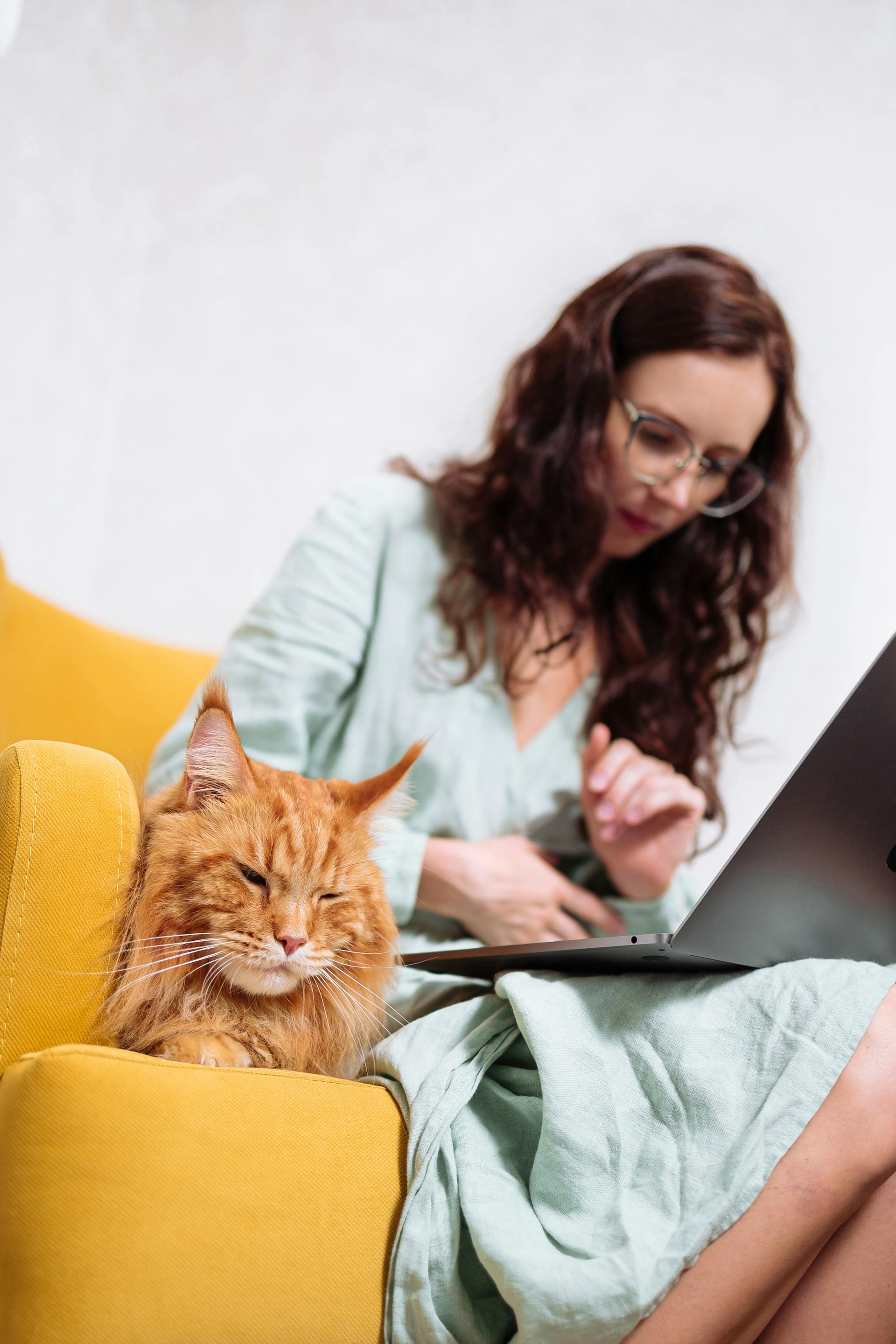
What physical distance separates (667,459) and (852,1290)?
3.49ft

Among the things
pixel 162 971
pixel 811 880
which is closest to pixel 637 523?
pixel 811 880

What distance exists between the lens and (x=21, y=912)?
0.69m

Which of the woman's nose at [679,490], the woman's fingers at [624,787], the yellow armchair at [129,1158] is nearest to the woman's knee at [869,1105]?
the yellow armchair at [129,1158]

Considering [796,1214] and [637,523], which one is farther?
[637,523]

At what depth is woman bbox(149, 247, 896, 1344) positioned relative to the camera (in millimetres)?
682

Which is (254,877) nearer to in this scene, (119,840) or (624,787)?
(119,840)

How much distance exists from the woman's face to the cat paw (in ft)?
3.38

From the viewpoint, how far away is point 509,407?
1.57 metres

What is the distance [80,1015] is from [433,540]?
0.92m

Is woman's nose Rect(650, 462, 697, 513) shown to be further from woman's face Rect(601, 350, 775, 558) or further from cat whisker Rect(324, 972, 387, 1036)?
cat whisker Rect(324, 972, 387, 1036)

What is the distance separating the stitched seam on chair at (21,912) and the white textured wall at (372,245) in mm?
1377

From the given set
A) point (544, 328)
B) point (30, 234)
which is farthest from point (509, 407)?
point (30, 234)

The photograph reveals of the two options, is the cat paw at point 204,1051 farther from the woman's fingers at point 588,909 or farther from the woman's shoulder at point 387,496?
the woman's shoulder at point 387,496

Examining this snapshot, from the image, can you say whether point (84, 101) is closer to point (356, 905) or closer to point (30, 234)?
point (30, 234)
